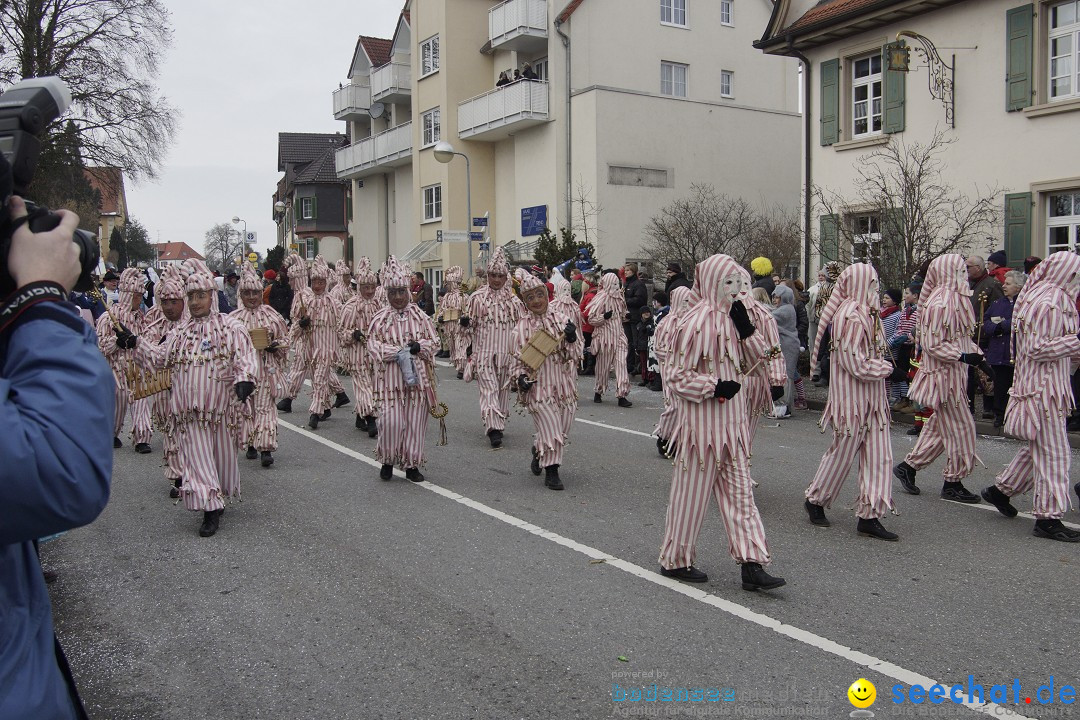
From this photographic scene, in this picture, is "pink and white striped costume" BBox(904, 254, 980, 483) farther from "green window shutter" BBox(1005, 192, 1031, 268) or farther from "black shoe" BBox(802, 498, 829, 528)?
"green window shutter" BBox(1005, 192, 1031, 268)

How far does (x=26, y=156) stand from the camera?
198 centimetres

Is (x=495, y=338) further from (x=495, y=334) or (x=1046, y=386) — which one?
(x=1046, y=386)

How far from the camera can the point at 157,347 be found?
300 inches

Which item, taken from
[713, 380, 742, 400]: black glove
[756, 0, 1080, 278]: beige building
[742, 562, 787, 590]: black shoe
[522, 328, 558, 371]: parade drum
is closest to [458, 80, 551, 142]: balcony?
[756, 0, 1080, 278]: beige building

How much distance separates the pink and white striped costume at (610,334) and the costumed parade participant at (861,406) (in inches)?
278

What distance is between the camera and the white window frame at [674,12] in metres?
30.3

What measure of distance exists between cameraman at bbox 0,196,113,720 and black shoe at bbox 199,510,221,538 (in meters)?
5.52

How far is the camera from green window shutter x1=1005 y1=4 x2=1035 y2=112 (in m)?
16.2

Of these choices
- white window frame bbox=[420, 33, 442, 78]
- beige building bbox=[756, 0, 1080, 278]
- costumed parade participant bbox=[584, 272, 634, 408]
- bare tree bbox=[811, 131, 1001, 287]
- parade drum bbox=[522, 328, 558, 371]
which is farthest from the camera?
white window frame bbox=[420, 33, 442, 78]

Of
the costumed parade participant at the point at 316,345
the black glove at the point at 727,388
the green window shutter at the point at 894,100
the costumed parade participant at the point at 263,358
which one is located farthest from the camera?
the green window shutter at the point at 894,100

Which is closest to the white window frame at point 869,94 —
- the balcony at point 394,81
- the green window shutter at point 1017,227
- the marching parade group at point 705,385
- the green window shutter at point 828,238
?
the green window shutter at point 828,238

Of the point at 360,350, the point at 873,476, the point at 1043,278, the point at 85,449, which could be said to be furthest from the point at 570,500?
the point at 85,449

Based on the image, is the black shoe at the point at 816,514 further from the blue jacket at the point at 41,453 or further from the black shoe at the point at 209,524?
the blue jacket at the point at 41,453

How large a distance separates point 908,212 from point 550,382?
34.5 ft
